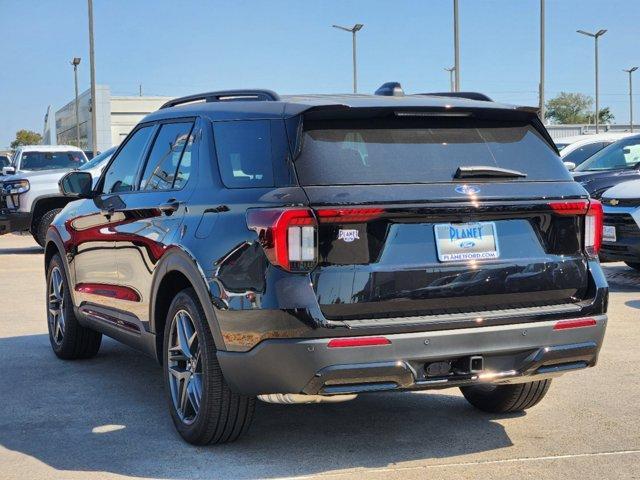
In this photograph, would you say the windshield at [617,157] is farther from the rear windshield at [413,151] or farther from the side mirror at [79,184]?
the rear windshield at [413,151]

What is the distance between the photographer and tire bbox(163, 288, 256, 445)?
500 centimetres

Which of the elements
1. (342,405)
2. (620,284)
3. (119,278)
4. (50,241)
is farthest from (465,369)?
(620,284)

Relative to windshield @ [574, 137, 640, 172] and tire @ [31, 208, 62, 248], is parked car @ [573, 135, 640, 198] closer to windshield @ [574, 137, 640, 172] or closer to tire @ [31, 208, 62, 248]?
windshield @ [574, 137, 640, 172]

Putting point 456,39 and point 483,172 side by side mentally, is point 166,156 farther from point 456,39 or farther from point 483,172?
point 456,39

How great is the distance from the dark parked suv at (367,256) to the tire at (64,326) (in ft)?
7.32

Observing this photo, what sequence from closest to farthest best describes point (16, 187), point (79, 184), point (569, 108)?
point (79, 184) < point (16, 187) < point (569, 108)

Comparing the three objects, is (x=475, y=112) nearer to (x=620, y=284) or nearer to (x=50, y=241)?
(x=50, y=241)

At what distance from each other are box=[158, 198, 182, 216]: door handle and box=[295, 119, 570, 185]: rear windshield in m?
1.01

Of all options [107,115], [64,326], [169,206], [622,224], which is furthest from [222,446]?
[107,115]

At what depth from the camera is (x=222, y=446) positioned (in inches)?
207

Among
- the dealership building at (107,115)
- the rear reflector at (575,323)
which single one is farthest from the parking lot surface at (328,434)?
the dealership building at (107,115)

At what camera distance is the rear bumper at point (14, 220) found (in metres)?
17.3

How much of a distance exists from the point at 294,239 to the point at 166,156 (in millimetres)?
1691

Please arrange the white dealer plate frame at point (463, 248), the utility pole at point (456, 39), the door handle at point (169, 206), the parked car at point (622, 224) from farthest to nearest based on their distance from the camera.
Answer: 1. the utility pole at point (456, 39)
2. the parked car at point (622, 224)
3. the door handle at point (169, 206)
4. the white dealer plate frame at point (463, 248)
